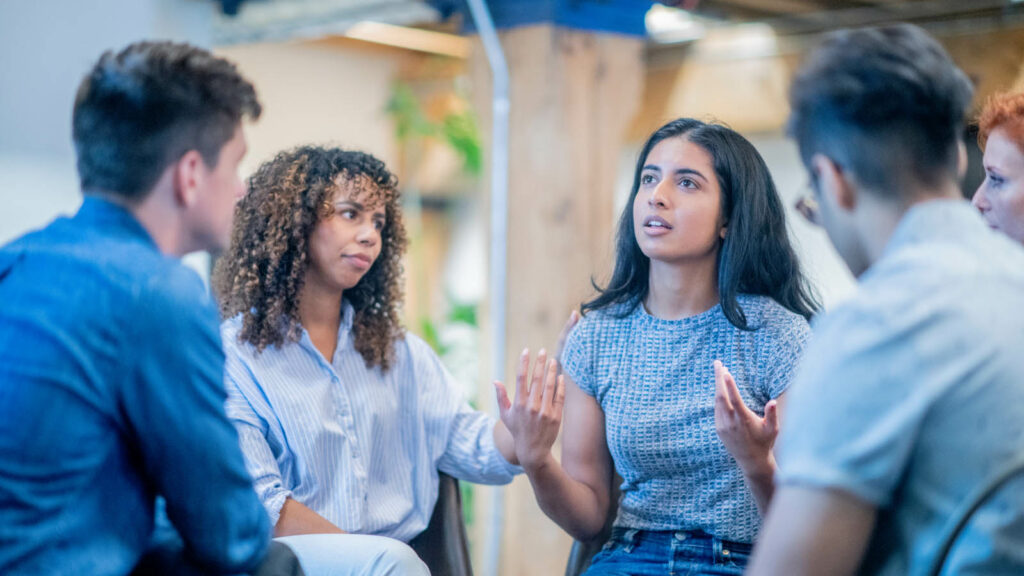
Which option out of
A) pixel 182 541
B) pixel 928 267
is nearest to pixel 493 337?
pixel 182 541

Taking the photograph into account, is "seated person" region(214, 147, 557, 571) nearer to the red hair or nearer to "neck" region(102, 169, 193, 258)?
"neck" region(102, 169, 193, 258)

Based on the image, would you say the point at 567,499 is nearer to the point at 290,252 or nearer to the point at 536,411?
the point at 536,411

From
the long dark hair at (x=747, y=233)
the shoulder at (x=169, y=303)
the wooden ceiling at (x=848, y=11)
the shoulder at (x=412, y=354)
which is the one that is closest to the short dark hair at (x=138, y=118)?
the shoulder at (x=169, y=303)

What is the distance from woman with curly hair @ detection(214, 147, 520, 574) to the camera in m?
1.92

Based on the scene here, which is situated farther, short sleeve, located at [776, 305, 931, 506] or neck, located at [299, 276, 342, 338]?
neck, located at [299, 276, 342, 338]

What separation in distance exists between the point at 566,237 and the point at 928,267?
2.29 meters

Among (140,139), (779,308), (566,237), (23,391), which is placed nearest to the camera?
(23,391)

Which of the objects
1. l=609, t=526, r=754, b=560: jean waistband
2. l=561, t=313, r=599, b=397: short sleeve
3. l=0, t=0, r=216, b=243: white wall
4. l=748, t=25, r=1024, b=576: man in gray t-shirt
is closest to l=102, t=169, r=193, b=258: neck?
l=748, t=25, r=1024, b=576: man in gray t-shirt

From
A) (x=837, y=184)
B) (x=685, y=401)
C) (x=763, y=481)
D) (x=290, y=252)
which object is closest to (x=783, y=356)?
(x=685, y=401)

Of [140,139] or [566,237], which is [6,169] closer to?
[566,237]

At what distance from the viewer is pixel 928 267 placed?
106 centimetres

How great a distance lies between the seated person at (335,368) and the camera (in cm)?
192

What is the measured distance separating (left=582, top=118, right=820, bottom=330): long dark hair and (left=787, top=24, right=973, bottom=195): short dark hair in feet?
2.65

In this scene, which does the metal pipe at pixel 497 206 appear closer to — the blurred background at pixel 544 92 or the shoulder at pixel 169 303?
the blurred background at pixel 544 92
